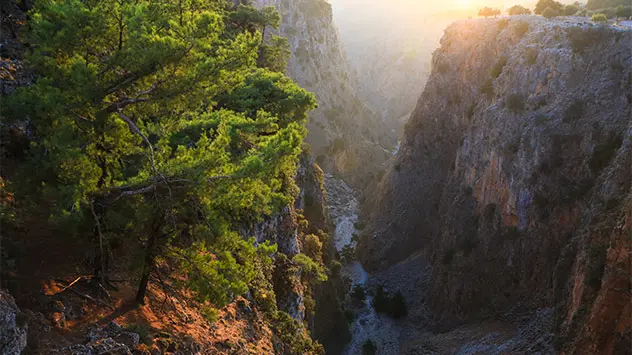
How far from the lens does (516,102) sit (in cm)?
3938

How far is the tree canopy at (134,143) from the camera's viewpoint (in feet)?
34.6

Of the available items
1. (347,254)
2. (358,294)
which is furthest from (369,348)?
(347,254)

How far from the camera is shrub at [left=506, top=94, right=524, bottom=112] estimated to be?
129 ft

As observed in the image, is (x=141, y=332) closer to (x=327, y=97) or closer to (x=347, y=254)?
(x=347, y=254)

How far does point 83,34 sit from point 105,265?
6.52 meters

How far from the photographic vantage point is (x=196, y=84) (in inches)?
469

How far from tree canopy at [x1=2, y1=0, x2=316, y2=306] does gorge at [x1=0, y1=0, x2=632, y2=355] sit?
72 centimetres

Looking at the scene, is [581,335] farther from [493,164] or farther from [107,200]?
[107,200]

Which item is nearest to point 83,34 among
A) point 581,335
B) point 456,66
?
point 581,335

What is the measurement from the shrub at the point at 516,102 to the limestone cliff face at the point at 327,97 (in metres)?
35.4

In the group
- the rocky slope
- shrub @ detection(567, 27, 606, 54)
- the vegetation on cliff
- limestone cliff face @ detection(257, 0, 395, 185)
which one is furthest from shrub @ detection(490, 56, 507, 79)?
the rocky slope

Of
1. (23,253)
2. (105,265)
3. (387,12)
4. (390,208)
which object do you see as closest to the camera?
(23,253)

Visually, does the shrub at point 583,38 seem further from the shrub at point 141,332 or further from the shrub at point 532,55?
the shrub at point 141,332

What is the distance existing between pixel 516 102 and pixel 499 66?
22.1ft
